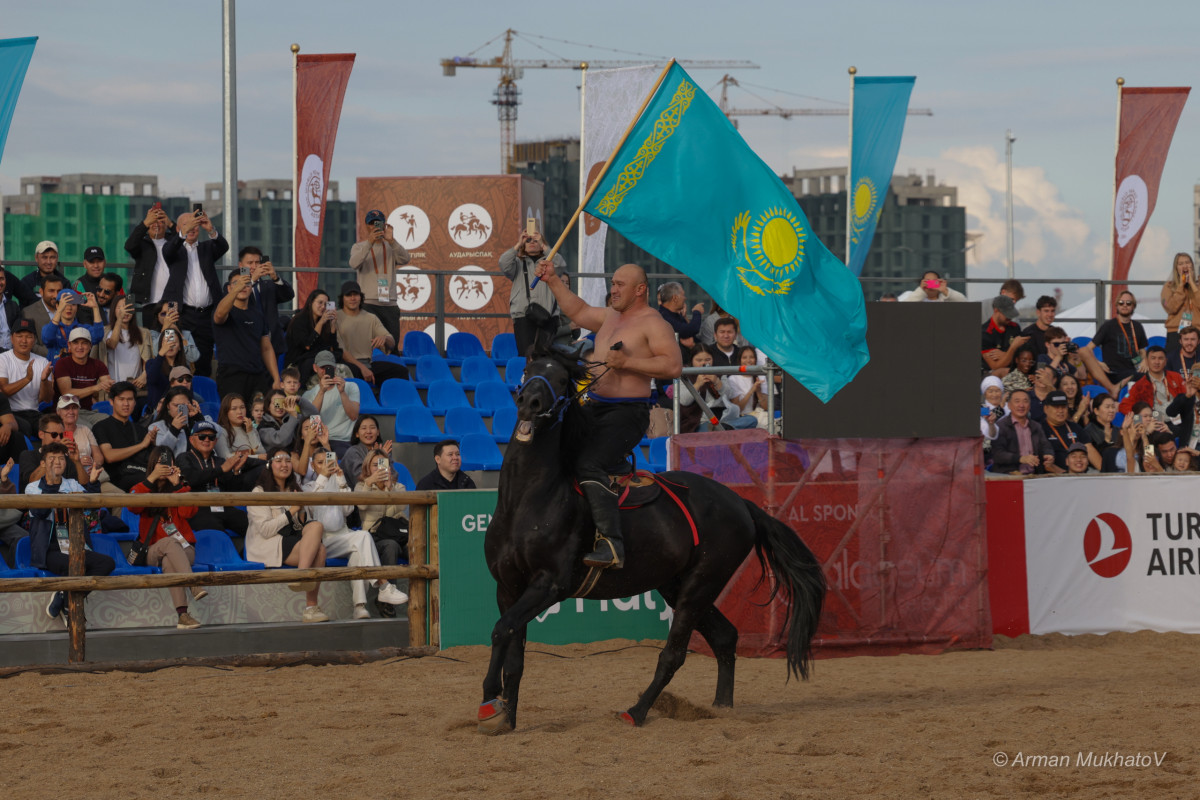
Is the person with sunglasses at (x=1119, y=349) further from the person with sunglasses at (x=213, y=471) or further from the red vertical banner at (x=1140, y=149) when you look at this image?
the person with sunglasses at (x=213, y=471)

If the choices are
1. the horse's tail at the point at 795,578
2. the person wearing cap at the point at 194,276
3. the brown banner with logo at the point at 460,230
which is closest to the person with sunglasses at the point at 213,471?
the person wearing cap at the point at 194,276

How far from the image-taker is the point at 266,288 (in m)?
14.1

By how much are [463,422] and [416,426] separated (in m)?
0.59

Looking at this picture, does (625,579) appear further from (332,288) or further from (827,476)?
(332,288)

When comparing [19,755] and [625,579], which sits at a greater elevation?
[625,579]

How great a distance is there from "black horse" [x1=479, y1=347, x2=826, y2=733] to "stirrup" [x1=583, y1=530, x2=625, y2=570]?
93 mm

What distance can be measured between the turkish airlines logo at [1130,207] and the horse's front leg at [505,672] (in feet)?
50.3

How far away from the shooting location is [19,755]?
7.00 meters

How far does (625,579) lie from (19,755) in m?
3.46

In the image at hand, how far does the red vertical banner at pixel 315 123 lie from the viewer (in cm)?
1680

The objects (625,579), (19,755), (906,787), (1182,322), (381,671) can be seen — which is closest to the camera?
(906,787)

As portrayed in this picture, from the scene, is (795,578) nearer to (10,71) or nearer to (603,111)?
(10,71)

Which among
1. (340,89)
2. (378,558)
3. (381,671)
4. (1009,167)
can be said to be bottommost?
(381,671)

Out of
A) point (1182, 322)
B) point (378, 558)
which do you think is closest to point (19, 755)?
point (378, 558)
